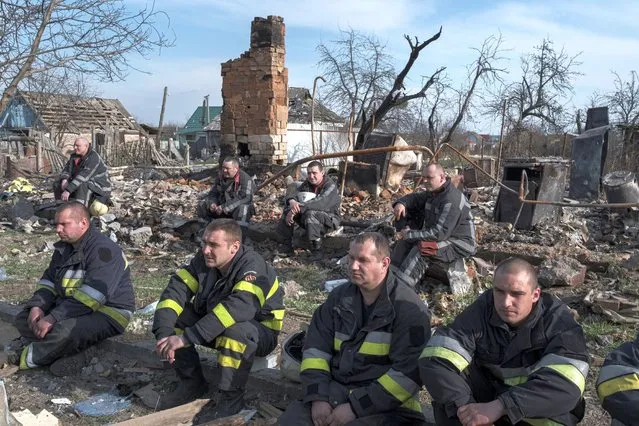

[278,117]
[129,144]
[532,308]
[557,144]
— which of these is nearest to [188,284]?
[532,308]

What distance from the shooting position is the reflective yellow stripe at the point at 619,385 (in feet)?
9.68

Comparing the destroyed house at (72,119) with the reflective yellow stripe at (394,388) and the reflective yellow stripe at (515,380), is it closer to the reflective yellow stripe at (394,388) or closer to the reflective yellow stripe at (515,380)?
the reflective yellow stripe at (394,388)

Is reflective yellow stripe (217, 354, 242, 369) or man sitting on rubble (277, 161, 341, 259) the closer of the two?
reflective yellow stripe (217, 354, 242, 369)

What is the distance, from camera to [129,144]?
27.5 m

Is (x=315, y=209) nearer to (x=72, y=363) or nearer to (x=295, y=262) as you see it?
(x=295, y=262)

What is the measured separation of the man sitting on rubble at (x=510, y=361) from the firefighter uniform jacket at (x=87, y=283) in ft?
9.02

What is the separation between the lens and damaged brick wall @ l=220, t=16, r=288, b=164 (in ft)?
49.7

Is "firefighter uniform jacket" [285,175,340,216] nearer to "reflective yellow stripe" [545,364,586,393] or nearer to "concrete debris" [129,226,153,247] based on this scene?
"concrete debris" [129,226,153,247]

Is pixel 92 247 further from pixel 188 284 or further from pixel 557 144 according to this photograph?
pixel 557 144

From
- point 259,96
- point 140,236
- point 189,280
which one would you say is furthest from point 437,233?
point 259,96

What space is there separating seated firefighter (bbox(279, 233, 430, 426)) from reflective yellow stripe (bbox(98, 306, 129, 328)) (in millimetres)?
1977

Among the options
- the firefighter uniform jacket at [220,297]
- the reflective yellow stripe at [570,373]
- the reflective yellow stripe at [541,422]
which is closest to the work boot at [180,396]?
the firefighter uniform jacket at [220,297]

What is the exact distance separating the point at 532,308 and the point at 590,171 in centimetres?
1208

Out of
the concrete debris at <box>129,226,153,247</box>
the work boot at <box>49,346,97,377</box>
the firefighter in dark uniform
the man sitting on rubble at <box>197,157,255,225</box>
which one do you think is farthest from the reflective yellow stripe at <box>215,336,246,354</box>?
the concrete debris at <box>129,226,153,247</box>
